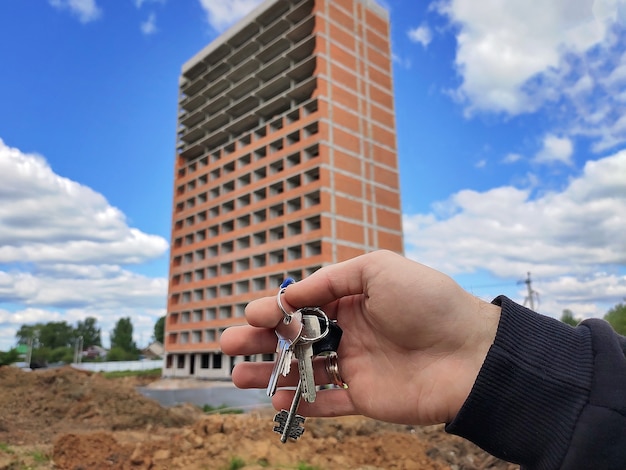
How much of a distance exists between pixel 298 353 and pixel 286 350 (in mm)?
55

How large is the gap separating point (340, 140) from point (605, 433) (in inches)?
1436

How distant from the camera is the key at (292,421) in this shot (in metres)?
1.74

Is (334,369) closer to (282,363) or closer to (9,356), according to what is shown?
(282,363)

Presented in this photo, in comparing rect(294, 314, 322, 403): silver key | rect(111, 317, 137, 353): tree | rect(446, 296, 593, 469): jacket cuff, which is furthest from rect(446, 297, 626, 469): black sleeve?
rect(111, 317, 137, 353): tree

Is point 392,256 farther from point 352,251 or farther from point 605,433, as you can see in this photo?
point 352,251

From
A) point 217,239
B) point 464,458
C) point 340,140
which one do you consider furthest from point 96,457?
point 217,239

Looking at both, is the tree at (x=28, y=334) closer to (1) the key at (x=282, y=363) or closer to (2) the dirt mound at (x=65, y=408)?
(2) the dirt mound at (x=65, y=408)

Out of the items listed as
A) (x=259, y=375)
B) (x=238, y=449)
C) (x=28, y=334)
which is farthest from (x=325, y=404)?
(x=28, y=334)

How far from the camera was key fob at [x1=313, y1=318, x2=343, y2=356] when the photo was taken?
1807 mm

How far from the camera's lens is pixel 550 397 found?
1.35 metres

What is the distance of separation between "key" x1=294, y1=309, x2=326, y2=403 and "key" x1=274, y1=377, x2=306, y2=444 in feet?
0.11

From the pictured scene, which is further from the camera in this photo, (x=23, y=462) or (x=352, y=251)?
(x=352, y=251)

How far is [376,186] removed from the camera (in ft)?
126

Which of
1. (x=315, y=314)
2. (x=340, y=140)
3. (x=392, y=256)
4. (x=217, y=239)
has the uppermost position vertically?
(x=340, y=140)
